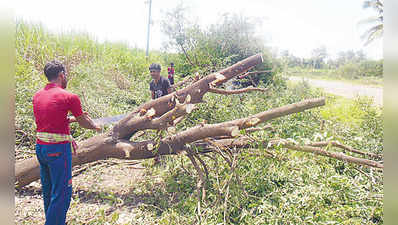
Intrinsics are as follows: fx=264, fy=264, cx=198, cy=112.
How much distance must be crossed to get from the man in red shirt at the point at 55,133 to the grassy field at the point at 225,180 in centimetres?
48

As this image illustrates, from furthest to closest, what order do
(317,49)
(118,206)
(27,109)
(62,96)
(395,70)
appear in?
(317,49), (27,109), (118,206), (62,96), (395,70)

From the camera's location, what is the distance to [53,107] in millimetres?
1848

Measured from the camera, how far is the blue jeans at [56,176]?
6.23 ft

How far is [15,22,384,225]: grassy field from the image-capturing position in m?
2.18

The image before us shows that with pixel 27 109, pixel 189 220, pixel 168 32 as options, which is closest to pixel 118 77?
pixel 168 32

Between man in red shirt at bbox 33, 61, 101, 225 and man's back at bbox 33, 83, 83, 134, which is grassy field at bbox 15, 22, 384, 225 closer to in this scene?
man in red shirt at bbox 33, 61, 101, 225

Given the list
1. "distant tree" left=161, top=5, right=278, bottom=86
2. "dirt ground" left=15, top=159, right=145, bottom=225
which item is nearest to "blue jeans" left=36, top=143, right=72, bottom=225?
"dirt ground" left=15, top=159, right=145, bottom=225

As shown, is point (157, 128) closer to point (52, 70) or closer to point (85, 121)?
point (85, 121)

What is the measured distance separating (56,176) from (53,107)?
506mm

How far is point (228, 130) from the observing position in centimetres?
243

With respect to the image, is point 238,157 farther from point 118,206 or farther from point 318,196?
point 118,206

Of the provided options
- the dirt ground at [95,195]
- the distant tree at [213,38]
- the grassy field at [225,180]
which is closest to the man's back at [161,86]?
the grassy field at [225,180]

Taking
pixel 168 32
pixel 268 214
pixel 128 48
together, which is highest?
pixel 168 32

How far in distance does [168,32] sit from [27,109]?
3488mm
